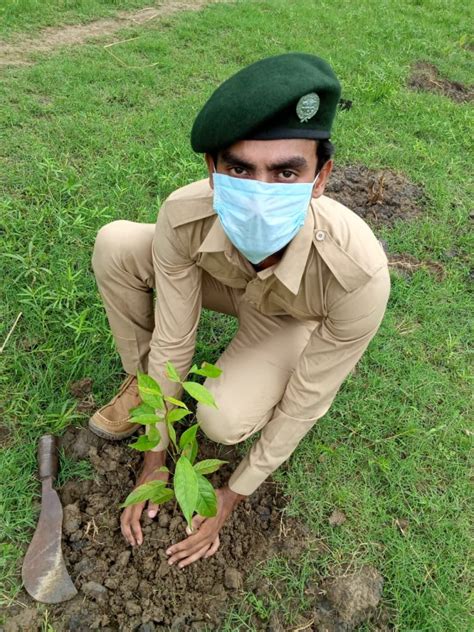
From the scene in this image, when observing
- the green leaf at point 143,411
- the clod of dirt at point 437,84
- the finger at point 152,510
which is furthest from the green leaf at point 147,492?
the clod of dirt at point 437,84

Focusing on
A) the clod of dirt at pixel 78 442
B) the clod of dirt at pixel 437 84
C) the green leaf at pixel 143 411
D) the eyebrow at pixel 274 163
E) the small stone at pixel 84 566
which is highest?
the eyebrow at pixel 274 163

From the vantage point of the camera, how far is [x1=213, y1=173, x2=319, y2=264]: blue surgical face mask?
145 centimetres

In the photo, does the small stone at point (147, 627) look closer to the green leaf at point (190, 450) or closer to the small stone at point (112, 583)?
the small stone at point (112, 583)

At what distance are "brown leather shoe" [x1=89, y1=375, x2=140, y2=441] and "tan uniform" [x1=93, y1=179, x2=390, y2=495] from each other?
122mm

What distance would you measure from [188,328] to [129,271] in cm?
35

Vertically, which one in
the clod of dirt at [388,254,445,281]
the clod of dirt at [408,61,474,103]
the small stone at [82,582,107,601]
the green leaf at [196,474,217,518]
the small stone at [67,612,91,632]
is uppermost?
the clod of dirt at [408,61,474,103]

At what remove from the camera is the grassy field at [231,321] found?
2.05 metres

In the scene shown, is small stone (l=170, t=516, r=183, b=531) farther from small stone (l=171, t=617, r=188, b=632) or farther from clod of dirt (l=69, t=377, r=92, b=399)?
clod of dirt (l=69, t=377, r=92, b=399)

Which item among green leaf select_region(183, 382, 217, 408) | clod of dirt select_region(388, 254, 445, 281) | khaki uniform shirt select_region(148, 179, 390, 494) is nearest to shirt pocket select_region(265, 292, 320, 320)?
khaki uniform shirt select_region(148, 179, 390, 494)

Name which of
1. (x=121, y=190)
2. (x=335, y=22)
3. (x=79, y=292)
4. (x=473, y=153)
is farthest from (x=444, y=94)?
(x=79, y=292)

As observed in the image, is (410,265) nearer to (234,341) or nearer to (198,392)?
(234,341)

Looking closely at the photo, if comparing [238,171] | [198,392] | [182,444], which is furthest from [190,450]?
[238,171]

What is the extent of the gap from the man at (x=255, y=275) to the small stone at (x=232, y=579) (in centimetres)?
9

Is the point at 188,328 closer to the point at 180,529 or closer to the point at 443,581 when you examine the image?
the point at 180,529
